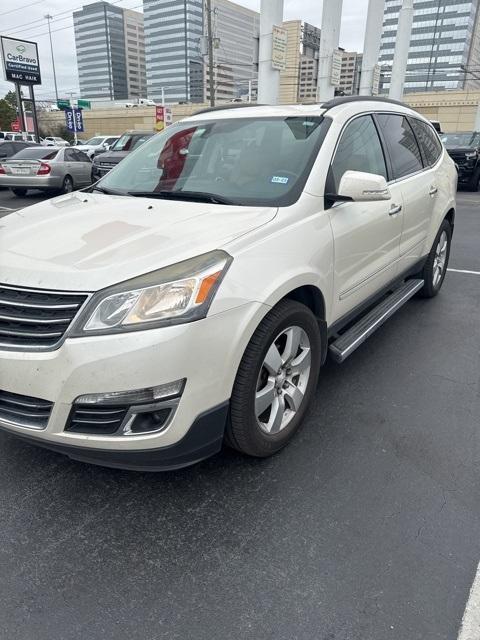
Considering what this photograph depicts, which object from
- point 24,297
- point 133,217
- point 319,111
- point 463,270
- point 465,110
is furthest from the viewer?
point 465,110

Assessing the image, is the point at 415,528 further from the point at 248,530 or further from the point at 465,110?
the point at 465,110

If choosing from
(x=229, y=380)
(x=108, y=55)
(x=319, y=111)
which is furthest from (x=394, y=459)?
(x=108, y=55)

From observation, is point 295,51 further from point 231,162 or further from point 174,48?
point 231,162

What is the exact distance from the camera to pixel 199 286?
2.05m

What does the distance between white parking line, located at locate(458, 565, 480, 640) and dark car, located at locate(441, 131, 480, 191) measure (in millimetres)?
15524

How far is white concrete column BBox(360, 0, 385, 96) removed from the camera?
23781 millimetres

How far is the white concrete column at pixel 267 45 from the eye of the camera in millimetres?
17641

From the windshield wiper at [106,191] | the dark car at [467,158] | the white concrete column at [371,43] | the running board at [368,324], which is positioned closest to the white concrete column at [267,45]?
the dark car at [467,158]

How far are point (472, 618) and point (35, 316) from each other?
2.00m

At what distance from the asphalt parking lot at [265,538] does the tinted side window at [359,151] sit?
1.52 metres

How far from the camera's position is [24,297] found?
2.10 meters

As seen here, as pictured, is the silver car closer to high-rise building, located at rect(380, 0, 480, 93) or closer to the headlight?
the headlight

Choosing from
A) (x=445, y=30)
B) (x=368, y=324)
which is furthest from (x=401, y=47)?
(x=445, y=30)

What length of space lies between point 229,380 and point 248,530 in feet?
2.21
